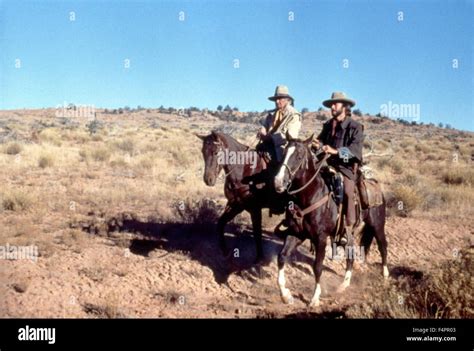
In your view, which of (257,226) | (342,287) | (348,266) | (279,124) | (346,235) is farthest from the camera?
(279,124)

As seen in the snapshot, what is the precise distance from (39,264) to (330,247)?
6.19 meters

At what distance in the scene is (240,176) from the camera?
9.41 m

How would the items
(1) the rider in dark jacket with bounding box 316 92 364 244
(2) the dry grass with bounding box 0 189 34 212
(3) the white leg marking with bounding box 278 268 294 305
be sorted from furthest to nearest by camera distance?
1. (2) the dry grass with bounding box 0 189 34 212
2. (1) the rider in dark jacket with bounding box 316 92 364 244
3. (3) the white leg marking with bounding box 278 268 294 305

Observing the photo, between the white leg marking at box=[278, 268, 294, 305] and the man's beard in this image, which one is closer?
the white leg marking at box=[278, 268, 294, 305]

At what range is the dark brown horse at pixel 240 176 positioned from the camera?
30.1ft

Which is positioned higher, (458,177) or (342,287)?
(458,177)

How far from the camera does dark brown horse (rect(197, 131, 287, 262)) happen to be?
361 inches

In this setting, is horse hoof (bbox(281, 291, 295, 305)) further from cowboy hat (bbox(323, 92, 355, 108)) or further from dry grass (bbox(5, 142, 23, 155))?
dry grass (bbox(5, 142, 23, 155))

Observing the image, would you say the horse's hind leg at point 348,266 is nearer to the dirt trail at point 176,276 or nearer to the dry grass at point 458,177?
the dirt trail at point 176,276

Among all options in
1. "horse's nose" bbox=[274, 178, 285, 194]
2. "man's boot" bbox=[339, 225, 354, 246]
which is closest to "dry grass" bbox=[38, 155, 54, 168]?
"man's boot" bbox=[339, 225, 354, 246]

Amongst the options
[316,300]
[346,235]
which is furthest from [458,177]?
[316,300]

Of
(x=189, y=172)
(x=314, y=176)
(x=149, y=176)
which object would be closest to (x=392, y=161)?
(x=189, y=172)

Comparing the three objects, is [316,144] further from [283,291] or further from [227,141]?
[283,291]
